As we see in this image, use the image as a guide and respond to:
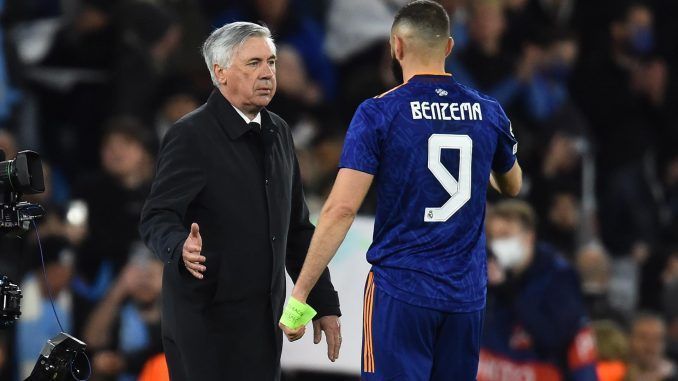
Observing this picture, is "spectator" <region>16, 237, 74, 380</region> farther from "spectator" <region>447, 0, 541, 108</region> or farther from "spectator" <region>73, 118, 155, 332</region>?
"spectator" <region>447, 0, 541, 108</region>

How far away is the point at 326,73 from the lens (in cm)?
1105

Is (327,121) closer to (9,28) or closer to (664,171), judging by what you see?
(9,28)

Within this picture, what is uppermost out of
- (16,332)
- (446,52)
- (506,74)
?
(506,74)

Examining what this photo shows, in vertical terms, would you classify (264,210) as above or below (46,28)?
below

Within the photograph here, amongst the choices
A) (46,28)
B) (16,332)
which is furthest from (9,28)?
(16,332)

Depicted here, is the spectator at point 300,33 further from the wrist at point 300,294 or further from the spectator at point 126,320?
the wrist at point 300,294

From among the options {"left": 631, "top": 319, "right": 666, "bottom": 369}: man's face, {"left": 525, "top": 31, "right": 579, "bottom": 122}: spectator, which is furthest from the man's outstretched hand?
{"left": 525, "top": 31, "right": 579, "bottom": 122}: spectator

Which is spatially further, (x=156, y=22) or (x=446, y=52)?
(x=156, y=22)

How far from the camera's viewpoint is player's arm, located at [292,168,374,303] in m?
5.43

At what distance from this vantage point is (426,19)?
553 cm

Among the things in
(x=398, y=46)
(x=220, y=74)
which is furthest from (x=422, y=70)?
(x=220, y=74)

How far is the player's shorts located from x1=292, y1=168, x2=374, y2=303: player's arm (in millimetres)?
246

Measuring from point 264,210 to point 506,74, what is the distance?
563 cm

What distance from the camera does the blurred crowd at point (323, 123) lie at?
9070 millimetres
